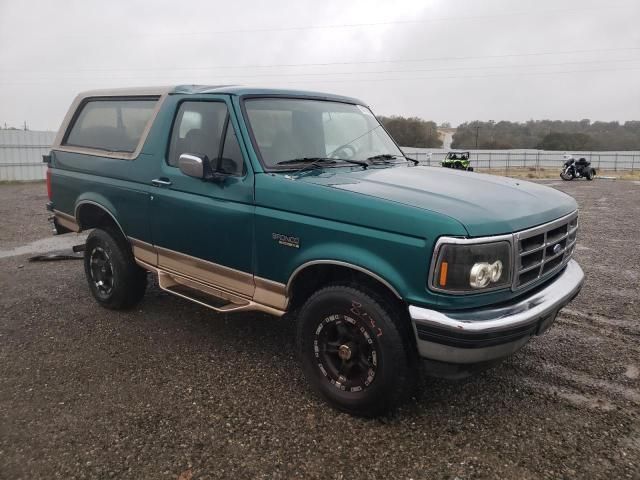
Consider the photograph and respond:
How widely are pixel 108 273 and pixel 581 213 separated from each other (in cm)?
1079

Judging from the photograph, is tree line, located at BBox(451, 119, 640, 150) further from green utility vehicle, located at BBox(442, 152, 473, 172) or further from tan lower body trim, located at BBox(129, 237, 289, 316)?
tan lower body trim, located at BBox(129, 237, 289, 316)

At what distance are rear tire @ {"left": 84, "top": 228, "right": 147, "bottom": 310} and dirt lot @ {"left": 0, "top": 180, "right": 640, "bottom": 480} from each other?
18cm

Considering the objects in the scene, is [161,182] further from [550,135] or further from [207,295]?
[550,135]

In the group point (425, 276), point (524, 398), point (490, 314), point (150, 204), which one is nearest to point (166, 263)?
point (150, 204)

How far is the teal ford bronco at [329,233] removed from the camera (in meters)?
2.64

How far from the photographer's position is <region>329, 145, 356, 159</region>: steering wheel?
3795 millimetres

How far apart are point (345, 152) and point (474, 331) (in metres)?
1.89

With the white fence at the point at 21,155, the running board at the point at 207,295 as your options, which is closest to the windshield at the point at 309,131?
the running board at the point at 207,295

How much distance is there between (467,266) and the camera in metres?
2.55

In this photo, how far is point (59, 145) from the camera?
5.21 m

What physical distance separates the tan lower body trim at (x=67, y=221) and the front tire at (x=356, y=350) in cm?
307

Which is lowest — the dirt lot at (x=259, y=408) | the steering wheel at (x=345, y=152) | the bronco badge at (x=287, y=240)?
the dirt lot at (x=259, y=408)

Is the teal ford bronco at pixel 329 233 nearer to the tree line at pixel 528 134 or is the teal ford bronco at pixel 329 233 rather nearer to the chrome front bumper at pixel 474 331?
the chrome front bumper at pixel 474 331

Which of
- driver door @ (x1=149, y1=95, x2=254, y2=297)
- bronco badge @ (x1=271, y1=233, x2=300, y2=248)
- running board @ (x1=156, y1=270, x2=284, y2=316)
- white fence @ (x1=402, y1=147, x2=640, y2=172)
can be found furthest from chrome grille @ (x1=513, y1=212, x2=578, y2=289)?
white fence @ (x1=402, y1=147, x2=640, y2=172)
